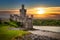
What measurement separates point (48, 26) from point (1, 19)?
11.5ft

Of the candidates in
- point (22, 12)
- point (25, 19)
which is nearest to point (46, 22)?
point (25, 19)

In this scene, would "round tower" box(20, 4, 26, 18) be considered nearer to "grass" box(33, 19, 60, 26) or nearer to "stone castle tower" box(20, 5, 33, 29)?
"stone castle tower" box(20, 5, 33, 29)

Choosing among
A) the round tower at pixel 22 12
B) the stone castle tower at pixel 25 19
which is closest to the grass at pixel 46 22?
the stone castle tower at pixel 25 19

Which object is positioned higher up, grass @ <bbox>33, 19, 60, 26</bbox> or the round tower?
the round tower

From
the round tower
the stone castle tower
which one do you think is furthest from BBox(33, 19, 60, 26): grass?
the round tower

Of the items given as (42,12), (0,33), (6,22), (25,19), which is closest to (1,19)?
(6,22)

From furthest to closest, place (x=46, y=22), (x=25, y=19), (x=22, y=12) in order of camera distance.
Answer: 1. (x=46, y=22)
2. (x=25, y=19)
3. (x=22, y=12)

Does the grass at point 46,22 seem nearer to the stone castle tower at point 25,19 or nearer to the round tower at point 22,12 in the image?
the stone castle tower at point 25,19

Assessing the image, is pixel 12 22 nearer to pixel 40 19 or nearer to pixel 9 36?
pixel 40 19

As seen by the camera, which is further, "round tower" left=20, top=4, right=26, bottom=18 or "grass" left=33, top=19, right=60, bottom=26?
"grass" left=33, top=19, right=60, bottom=26

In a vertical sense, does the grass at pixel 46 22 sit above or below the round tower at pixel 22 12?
below

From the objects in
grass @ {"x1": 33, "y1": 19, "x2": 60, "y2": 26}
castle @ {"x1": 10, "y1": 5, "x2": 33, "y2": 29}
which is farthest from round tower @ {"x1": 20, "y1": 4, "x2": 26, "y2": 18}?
grass @ {"x1": 33, "y1": 19, "x2": 60, "y2": 26}

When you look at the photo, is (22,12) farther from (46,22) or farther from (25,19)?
(46,22)

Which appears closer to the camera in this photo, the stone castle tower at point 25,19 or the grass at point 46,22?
the stone castle tower at point 25,19
